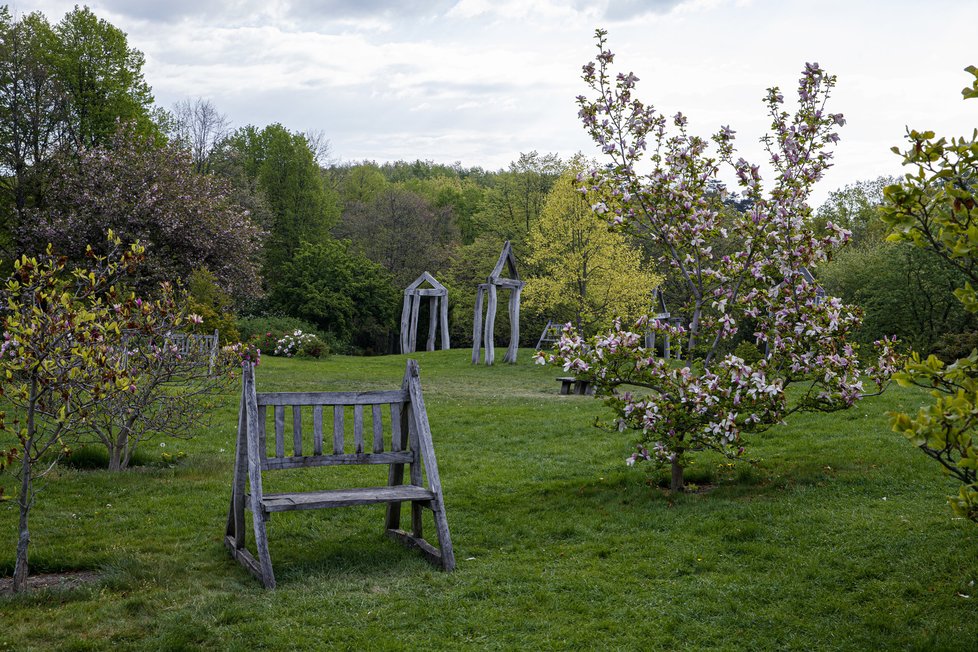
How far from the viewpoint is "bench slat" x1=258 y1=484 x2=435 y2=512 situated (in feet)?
18.8

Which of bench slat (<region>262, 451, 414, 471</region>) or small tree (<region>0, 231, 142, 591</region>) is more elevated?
small tree (<region>0, 231, 142, 591</region>)

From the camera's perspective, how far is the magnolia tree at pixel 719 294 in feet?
24.6

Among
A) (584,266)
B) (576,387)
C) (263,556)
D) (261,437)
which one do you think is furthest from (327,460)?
(584,266)

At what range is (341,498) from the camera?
5.91m

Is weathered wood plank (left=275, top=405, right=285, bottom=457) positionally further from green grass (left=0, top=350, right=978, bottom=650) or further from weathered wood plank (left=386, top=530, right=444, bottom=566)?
weathered wood plank (left=386, top=530, right=444, bottom=566)

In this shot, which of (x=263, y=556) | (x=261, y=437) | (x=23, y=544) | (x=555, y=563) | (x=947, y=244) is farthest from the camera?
(x=261, y=437)

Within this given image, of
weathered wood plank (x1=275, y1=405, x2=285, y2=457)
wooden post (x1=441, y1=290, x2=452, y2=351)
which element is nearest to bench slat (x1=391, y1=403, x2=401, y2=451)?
weathered wood plank (x1=275, y1=405, x2=285, y2=457)

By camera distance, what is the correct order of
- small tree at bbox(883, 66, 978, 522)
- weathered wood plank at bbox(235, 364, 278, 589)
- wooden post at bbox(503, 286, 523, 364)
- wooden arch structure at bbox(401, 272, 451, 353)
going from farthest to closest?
wooden arch structure at bbox(401, 272, 451, 353) → wooden post at bbox(503, 286, 523, 364) → weathered wood plank at bbox(235, 364, 278, 589) → small tree at bbox(883, 66, 978, 522)

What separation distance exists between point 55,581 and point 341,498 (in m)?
2.03

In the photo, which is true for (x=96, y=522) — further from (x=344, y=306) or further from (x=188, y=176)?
(x=344, y=306)

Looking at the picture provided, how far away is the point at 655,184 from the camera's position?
8281 mm

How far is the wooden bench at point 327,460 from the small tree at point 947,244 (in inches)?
140

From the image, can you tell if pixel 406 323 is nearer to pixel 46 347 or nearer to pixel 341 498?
pixel 341 498

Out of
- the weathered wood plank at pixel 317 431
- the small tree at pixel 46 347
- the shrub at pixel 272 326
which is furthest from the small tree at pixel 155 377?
the shrub at pixel 272 326
